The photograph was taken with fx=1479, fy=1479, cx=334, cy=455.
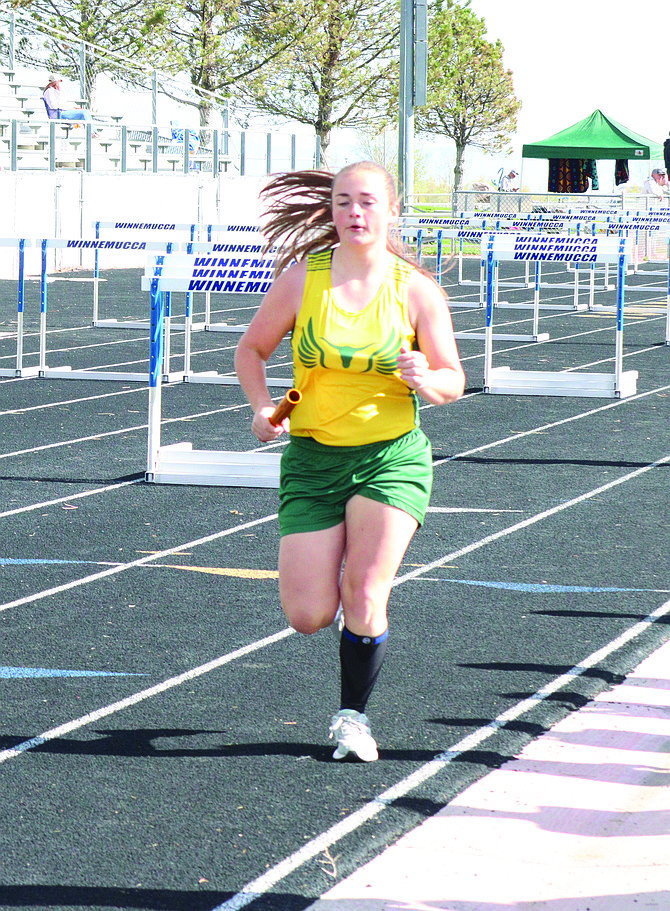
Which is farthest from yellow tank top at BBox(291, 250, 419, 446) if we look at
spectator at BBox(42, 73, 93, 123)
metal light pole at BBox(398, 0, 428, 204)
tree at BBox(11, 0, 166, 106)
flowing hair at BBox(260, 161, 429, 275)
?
tree at BBox(11, 0, 166, 106)

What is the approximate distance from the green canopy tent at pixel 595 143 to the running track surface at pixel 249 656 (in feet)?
104

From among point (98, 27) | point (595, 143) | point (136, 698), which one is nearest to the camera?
point (136, 698)

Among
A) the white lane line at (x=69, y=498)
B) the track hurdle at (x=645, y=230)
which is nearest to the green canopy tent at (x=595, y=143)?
the track hurdle at (x=645, y=230)

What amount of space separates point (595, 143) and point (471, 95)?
85.0 ft

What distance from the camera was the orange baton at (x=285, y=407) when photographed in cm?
397

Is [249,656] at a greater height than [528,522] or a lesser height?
lesser

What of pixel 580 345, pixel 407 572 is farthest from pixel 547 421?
pixel 580 345

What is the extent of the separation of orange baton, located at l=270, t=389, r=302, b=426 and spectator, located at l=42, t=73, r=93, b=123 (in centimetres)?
2845

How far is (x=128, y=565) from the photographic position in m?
6.59

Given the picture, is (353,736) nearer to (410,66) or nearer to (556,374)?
(556,374)

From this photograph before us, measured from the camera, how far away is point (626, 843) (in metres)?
3.66

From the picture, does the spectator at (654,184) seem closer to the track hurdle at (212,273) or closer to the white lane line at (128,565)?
the track hurdle at (212,273)

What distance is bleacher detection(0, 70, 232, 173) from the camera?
3117 cm

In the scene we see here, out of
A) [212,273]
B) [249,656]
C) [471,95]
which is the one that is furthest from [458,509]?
[471,95]
